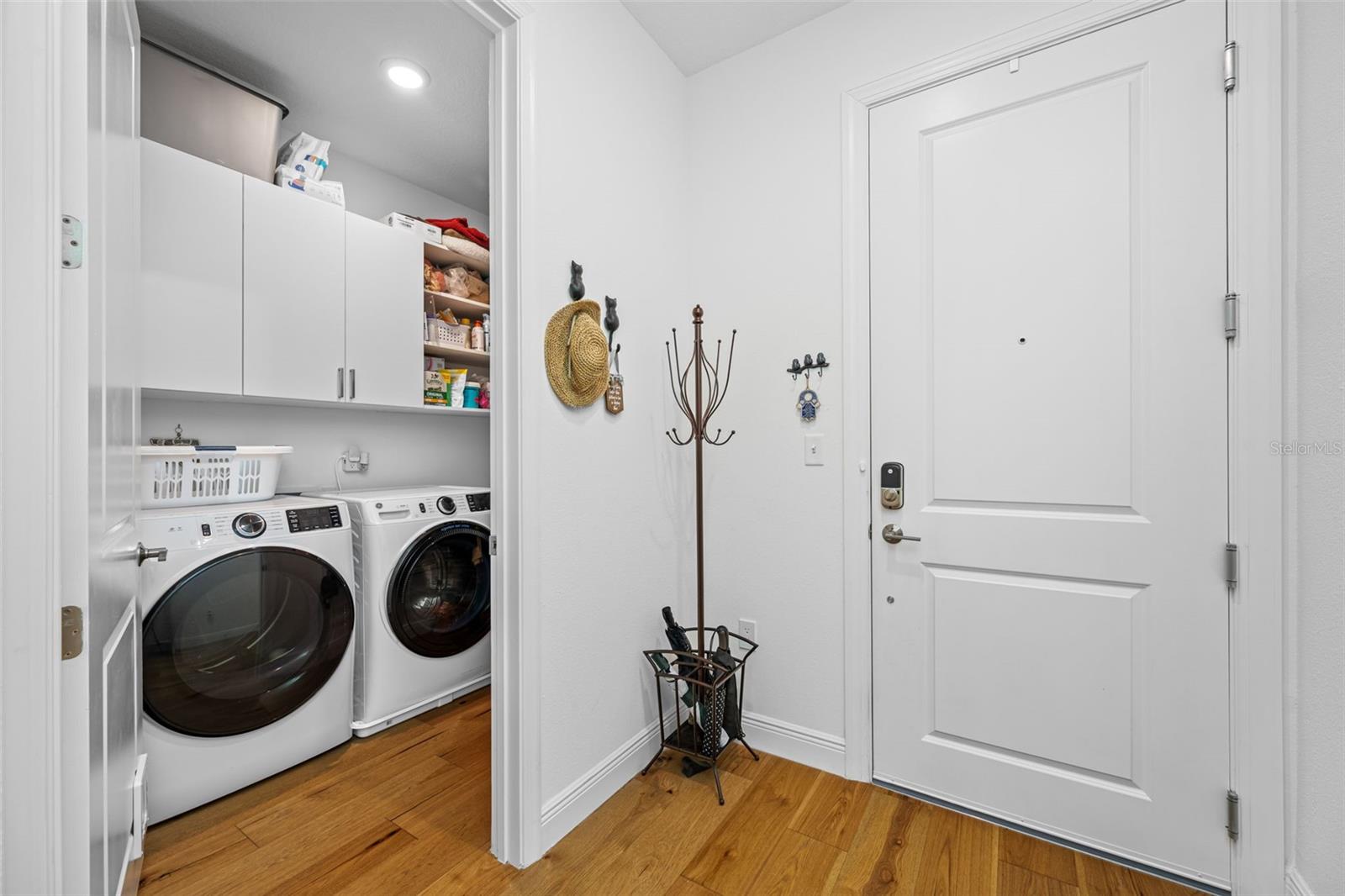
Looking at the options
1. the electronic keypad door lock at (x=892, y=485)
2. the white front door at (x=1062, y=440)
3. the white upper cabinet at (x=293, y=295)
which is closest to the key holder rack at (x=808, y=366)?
the white front door at (x=1062, y=440)

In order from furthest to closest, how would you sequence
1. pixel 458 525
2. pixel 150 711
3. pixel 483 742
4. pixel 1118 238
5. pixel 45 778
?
pixel 458 525 < pixel 483 742 < pixel 150 711 < pixel 1118 238 < pixel 45 778

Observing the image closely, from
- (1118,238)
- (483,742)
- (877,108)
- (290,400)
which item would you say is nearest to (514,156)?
(877,108)

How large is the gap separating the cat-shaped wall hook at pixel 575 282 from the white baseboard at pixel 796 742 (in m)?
1.62

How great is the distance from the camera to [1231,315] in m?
1.36

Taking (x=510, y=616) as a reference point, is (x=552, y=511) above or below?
above

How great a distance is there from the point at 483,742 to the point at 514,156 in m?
2.07

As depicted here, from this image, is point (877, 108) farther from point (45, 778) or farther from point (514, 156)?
point (45, 778)

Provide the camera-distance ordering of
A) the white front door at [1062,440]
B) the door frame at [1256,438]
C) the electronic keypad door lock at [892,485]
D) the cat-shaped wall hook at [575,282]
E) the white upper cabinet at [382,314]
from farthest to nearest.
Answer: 1. the white upper cabinet at [382,314]
2. the electronic keypad door lock at [892,485]
3. the cat-shaped wall hook at [575,282]
4. the white front door at [1062,440]
5. the door frame at [1256,438]

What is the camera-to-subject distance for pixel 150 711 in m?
1.61

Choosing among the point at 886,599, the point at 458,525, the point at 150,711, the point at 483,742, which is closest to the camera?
the point at 150,711

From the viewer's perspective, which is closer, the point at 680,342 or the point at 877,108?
the point at 877,108

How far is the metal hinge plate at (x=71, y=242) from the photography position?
0.73 metres

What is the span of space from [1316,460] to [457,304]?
3158 mm

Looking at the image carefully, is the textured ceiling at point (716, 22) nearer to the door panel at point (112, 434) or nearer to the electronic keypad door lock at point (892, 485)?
the door panel at point (112, 434)
